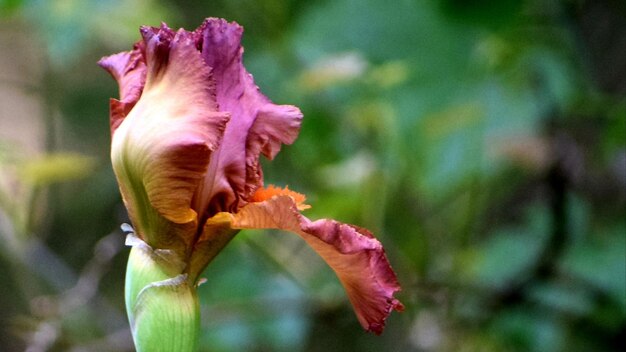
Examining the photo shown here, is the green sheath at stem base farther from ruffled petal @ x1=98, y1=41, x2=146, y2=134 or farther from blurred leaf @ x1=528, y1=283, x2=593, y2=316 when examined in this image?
blurred leaf @ x1=528, y1=283, x2=593, y2=316

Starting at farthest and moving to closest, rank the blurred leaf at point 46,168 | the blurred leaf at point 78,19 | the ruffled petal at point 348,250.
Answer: the blurred leaf at point 78,19, the blurred leaf at point 46,168, the ruffled petal at point 348,250

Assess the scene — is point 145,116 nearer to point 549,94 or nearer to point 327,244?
point 327,244

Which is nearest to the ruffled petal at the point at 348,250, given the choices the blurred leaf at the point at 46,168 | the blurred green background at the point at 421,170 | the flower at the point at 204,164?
the flower at the point at 204,164

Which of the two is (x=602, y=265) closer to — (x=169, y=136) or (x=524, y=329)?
(x=524, y=329)

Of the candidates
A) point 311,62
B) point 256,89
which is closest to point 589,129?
point 311,62

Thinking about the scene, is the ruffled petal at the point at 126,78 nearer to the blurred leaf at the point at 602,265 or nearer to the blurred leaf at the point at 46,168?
the blurred leaf at the point at 46,168
